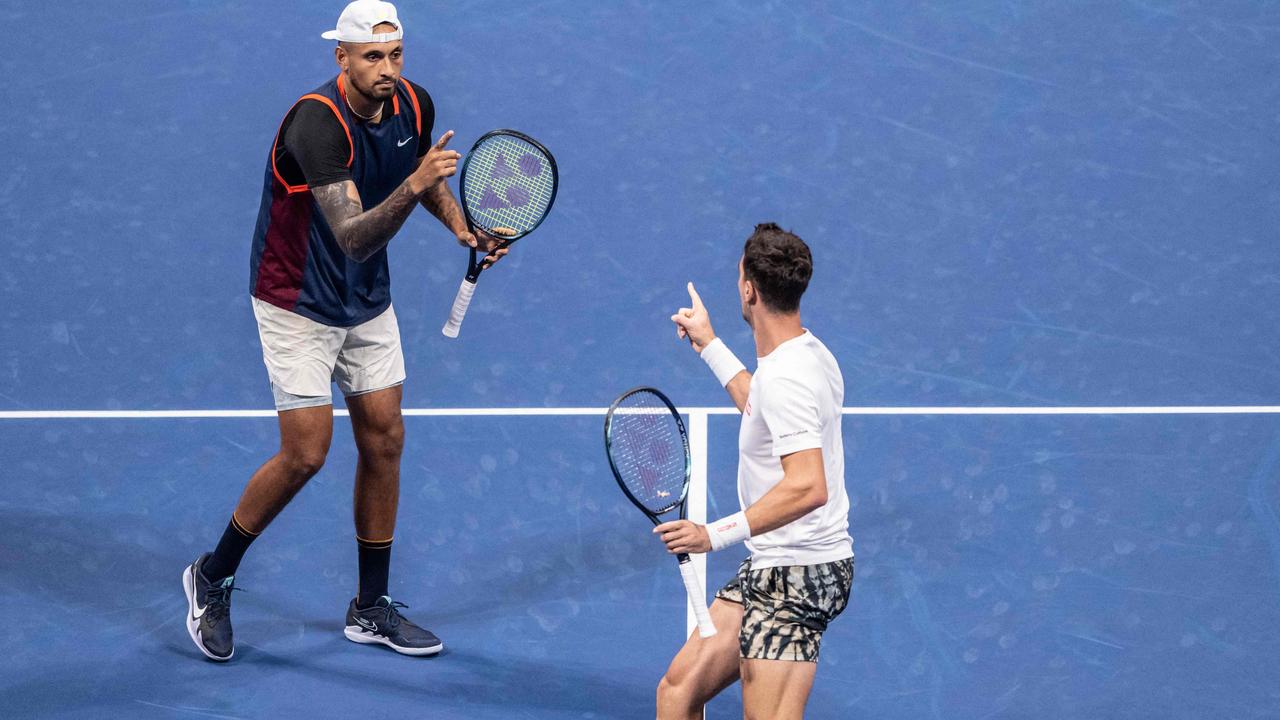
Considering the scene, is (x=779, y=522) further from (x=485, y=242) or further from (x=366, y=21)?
(x=366, y=21)

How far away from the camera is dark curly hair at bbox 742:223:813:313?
311 cm

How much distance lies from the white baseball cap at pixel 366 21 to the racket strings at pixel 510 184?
471mm

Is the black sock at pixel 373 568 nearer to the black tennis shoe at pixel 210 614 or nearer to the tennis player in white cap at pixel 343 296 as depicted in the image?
the tennis player in white cap at pixel 343 296

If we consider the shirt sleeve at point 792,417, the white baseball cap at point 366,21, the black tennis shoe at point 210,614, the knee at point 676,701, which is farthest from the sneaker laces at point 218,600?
the shirt sleeve at point 792,417

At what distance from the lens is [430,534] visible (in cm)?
473

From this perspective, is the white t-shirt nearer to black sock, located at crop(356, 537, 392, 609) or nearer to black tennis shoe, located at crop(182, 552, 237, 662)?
black sock, located at crop(356, 537, 392, 609)

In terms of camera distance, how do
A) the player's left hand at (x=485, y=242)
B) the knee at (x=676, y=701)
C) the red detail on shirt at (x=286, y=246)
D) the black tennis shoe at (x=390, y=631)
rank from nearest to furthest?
the knee at (x=676, y=701), the player's left hand at (x=485, y=242), the red detail on shirt at (x=286, y=246), the black tennis shoe at (x=390, y=631)

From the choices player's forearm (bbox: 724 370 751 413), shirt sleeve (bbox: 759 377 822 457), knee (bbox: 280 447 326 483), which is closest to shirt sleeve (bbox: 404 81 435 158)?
knee (bbox: 280 447 326 483)

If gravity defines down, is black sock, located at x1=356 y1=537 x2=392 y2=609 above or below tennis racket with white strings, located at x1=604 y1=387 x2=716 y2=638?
below

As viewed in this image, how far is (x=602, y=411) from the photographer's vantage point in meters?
5.25

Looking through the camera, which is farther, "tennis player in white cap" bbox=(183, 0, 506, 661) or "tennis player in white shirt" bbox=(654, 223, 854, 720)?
"tennis player in white cap" bbox=(183, 0, 506, 661)

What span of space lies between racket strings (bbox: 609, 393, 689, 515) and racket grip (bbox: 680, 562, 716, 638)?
223 mm

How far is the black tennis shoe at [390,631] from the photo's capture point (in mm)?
4160

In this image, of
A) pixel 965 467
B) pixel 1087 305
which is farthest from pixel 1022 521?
pixel 1087 305
